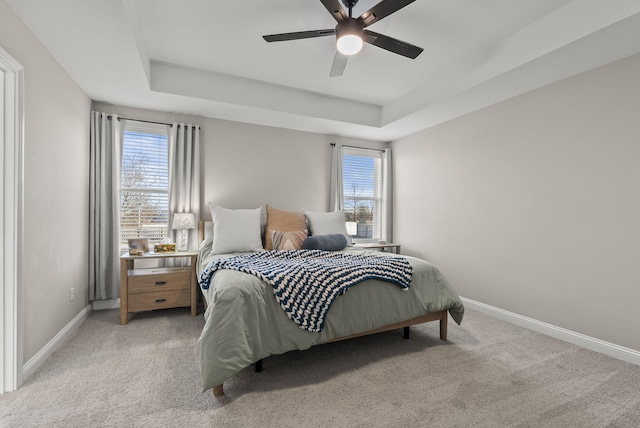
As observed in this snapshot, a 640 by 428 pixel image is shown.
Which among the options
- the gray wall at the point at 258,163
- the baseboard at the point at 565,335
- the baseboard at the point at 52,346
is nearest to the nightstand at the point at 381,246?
the gray wall at the point at 258,163

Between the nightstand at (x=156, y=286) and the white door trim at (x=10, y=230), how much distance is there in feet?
3.68

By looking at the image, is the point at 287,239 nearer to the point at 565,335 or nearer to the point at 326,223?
the point at 326,223

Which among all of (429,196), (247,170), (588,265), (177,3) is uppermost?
(177,3)

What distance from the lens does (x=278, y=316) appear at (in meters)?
2.00

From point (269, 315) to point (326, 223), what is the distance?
77.0 inches

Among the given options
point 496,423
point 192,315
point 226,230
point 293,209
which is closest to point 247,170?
point 293,209

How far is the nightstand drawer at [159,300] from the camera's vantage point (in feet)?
10.1

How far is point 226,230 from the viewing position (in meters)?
3.31

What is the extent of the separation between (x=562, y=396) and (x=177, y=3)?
12.0 feet

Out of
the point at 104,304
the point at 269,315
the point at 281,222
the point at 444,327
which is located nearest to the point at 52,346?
the point at 104,304

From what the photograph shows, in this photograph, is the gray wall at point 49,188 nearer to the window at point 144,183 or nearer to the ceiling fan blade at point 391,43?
the window at point 144,183

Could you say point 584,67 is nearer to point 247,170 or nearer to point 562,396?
point 562,396

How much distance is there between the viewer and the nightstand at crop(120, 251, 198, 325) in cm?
305

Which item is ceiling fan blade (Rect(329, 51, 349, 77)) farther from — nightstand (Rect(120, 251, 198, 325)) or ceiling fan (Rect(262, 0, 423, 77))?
nightstand (Rect(120, 251, 198, 325))
